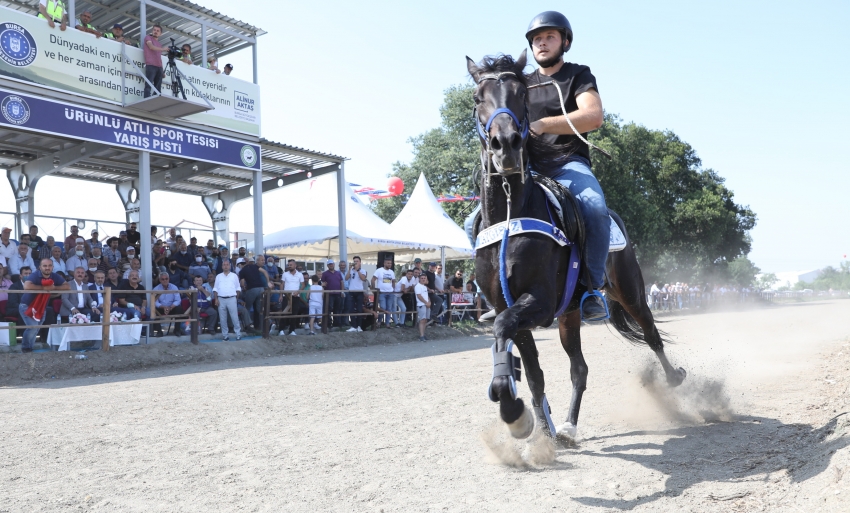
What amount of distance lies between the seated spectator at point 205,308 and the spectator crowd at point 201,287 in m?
0.02

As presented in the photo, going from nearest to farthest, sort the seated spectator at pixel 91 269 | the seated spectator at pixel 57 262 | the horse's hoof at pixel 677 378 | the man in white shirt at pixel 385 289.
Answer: the horse's hoof at pixel 677 378 < the seated spectator at pixel 57 262 < the seated spectator at pixel 91 269 < the man in white shirt at pixel 385 289

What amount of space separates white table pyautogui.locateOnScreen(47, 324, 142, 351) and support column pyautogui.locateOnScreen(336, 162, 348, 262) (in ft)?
26.1

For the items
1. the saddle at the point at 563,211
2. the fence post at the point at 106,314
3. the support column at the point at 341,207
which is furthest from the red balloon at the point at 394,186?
the saddle at the point at 563,211

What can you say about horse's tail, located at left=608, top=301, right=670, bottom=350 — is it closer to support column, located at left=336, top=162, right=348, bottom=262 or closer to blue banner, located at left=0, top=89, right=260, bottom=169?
blue banner, located at left=0, top=89, right=260, bottom=169

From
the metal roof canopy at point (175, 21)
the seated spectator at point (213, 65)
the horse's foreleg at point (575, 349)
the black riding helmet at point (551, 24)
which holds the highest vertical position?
the metal roof canopy at point (175, 21)

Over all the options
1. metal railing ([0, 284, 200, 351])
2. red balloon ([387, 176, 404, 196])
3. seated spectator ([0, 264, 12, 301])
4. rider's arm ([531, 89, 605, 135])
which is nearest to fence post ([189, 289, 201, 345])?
metal railing ([0, 284, 200, 351])

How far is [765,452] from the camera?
434 centimetres

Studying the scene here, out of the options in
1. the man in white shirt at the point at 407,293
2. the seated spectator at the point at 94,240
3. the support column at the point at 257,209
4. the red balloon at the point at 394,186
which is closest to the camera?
the seated spectator at the point at 94,240

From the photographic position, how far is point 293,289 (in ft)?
53.6

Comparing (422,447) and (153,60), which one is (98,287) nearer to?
(153,60)

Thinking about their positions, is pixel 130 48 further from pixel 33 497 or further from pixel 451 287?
pixel 33 497

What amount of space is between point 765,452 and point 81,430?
5.53m

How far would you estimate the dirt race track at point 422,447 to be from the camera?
3.62 m

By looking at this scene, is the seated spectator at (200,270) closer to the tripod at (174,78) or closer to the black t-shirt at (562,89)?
the tripod at (174,78)
